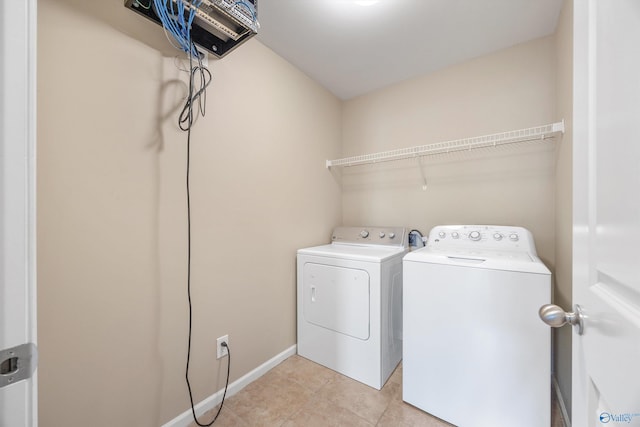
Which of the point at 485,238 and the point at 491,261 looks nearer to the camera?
the point at 491,261

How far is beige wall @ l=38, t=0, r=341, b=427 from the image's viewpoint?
38.3 inches

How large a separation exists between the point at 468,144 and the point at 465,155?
0.26 metres

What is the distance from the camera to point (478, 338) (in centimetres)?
128

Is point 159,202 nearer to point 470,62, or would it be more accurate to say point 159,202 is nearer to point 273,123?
point 273,123

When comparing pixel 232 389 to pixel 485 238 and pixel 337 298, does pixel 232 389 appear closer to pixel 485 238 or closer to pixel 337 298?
pixel 337 298

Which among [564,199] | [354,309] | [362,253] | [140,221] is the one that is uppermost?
[564,199]

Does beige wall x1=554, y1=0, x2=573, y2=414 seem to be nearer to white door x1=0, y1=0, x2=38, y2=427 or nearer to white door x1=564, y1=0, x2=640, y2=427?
white door x1=564, y1=0, x2=640, y2=427

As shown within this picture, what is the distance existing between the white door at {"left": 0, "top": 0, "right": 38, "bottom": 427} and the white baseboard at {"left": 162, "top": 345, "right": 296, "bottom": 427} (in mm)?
1128

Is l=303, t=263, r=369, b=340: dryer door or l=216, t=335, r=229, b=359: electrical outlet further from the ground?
l=303, t=263, r=369, b=340: dryer door

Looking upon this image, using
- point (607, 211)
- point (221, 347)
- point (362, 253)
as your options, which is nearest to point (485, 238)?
point (362, 253)

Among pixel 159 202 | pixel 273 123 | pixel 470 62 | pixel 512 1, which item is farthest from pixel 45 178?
pixel 470 62

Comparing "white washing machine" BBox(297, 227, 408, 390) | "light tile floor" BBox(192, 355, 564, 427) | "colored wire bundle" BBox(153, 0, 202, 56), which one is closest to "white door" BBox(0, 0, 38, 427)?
"colored wire bundle" BBox(153, 0, 202, 56)

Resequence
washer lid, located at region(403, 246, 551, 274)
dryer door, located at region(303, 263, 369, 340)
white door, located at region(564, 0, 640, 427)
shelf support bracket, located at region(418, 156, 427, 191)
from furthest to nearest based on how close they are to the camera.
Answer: shelf support bracket, located at region(418, 156, 427, 191) < dryer door, located at region(303, 263, 369, 340) < washer lid, located at region(403, 246, 551, 274) < white door, located at region(564, 0, 640, 427)

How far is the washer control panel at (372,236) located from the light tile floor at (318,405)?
986 mm
